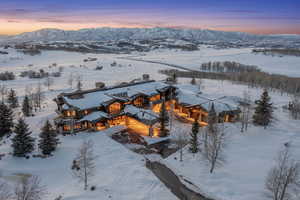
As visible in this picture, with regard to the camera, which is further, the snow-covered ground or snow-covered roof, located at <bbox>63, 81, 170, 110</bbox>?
snow-covered roof, located at <bbox>63, 81, 170, 110</bbox>

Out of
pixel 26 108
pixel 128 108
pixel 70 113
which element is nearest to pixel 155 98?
pixel 128 108

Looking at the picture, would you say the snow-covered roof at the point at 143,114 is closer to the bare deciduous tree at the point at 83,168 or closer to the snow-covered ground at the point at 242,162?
the snow-covered ground at the point at 242,162

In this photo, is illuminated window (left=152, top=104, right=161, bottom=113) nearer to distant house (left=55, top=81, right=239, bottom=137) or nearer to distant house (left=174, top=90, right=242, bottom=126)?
distant house (left=55, top=81, right=239, bottom=137)

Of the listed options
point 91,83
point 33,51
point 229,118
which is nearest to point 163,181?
point 229,118

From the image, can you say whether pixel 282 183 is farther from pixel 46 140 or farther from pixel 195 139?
pixel 46 140

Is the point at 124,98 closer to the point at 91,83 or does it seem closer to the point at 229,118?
the point at 229,118

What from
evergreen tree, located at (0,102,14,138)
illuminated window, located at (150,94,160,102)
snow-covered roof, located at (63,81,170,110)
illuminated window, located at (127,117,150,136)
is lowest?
illuminated window, located at (127,117,150,136)

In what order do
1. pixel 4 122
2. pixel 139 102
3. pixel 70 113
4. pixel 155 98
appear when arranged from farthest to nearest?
pixel 155 98
pixel 139 102
pixel 70 113
pixel 4 122

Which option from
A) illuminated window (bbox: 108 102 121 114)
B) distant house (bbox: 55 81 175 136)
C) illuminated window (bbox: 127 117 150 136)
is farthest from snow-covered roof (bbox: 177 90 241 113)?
illuminated window (bbox: 108 102 121 114)

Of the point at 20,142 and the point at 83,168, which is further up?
the point at 20,142
